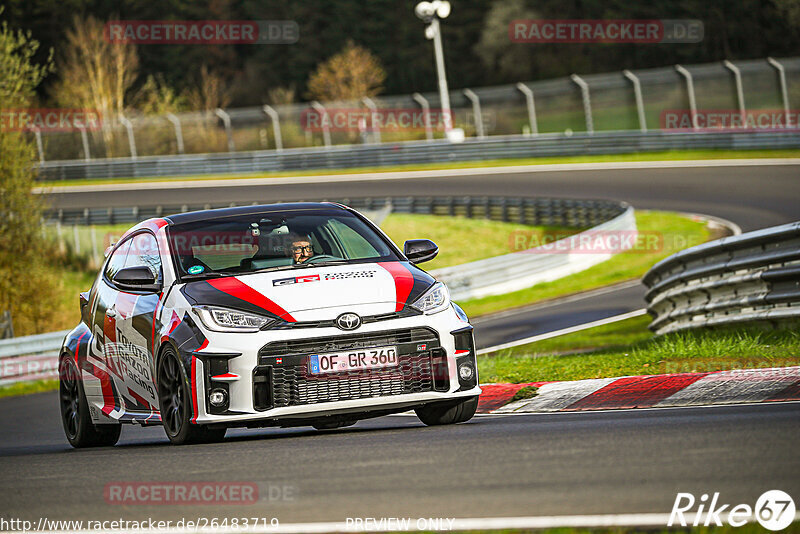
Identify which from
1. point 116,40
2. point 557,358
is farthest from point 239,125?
point 557,358

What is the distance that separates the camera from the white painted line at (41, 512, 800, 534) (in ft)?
14.2

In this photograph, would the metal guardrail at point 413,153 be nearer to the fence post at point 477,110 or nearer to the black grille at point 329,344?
the fence post at point 477,110

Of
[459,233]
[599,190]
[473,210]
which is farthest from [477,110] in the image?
[459,233]

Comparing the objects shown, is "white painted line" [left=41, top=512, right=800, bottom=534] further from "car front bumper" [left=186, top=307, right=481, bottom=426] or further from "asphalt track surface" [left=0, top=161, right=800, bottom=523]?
"car front bumper" [left=186, top=307, right=481, bottom=426]

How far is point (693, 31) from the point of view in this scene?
7406 cm

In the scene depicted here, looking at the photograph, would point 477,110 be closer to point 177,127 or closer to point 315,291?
point 177,127

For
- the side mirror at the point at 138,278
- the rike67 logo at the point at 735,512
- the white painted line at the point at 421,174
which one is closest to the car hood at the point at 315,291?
the side mirror at the point at 138,278

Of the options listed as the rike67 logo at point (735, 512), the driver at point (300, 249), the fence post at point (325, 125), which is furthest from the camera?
the fence post at point (325, 125)

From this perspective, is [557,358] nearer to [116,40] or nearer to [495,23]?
[116,40]

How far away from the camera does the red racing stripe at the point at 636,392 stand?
26.7 feet

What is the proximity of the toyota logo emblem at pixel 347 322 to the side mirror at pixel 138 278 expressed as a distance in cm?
151

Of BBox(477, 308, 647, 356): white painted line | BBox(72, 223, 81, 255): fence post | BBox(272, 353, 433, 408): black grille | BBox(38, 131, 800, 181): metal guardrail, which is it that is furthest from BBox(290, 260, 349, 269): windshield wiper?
BBox(38, 131, 800, 181): metal guardrail

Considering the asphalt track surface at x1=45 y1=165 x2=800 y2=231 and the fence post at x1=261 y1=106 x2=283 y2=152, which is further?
the fence post at x1=261 y1=106 x2=283 y2=152

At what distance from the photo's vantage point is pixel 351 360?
7.39 meters
